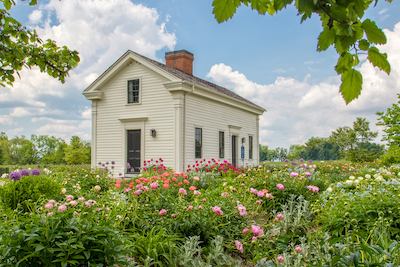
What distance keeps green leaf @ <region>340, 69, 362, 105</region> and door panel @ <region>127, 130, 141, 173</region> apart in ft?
45.1

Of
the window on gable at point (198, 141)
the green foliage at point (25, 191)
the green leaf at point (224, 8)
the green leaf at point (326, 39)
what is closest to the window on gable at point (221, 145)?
the window on gable at point (198, 141)

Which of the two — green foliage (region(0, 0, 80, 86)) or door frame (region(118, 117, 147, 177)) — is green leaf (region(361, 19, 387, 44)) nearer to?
green foliage (region(0, 0, 80, 86))

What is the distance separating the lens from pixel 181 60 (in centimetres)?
1833

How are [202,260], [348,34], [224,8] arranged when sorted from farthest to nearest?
[202,260]
[224,8]
[348,34]

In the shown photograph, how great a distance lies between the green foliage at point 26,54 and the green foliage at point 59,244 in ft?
12.8

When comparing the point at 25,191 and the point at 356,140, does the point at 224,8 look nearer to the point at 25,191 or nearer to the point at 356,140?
the point at 25,191

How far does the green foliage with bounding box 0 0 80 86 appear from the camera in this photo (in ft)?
18.2

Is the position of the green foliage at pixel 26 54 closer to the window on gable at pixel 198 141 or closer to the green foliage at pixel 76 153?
the window on gable at pixel 198 141

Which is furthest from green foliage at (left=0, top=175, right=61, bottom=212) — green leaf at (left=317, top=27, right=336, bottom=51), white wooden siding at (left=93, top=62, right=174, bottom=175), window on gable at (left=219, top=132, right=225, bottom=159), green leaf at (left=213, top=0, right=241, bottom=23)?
window on gable at (left=219, top=132, right=225, bottom=159)

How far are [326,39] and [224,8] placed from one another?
594 mm

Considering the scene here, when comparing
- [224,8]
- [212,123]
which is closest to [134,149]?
[212,123]

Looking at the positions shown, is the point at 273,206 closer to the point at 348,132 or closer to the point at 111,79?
the point at 111,79

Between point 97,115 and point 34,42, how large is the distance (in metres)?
10.1

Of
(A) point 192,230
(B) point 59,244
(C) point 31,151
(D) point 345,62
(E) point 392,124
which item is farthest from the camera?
(C) point 31,151
